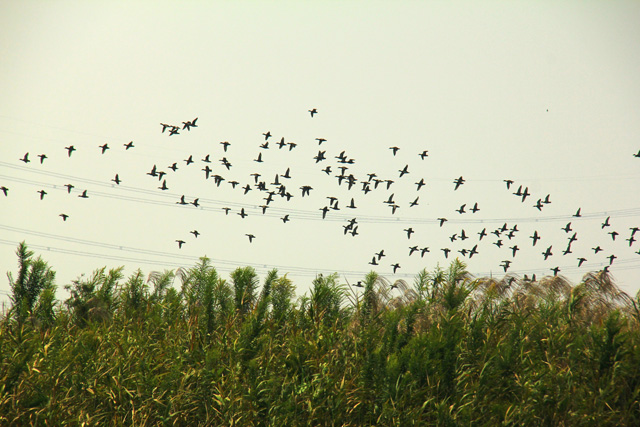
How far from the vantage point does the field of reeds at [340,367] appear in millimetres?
17344

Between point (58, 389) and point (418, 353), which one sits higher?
→ point (418, 353)

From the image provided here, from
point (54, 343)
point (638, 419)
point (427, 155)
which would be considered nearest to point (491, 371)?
point (638, 419)

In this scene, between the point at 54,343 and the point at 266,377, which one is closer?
the point at 266,377

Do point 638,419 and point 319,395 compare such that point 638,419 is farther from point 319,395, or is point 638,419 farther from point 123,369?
point 123,369

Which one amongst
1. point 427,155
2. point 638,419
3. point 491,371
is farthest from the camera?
point 427,155

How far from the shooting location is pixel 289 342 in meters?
20.4

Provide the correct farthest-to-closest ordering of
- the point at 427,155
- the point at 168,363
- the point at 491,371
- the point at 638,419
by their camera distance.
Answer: the point at 427,155
the point at 168,363
the point at 491,371
the point at 638,419

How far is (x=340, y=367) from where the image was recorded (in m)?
19.1

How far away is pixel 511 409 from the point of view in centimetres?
1712

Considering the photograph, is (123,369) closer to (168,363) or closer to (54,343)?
(168,363)

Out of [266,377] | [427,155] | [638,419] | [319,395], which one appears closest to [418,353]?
[319,395]

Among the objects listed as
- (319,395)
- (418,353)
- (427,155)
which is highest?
(427,155)

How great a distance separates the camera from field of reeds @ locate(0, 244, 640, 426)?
17.3 meters

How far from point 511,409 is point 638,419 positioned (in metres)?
3.34
